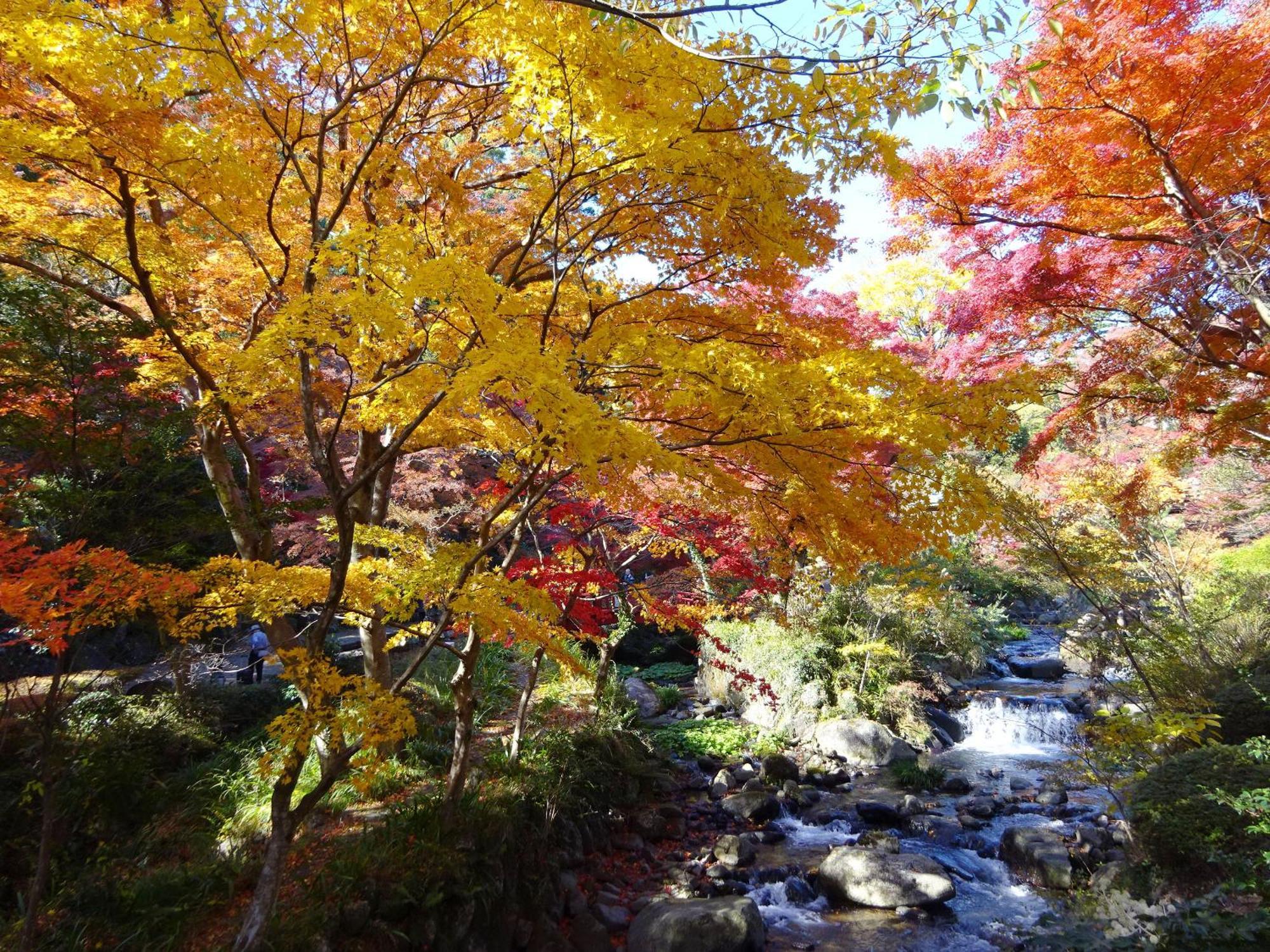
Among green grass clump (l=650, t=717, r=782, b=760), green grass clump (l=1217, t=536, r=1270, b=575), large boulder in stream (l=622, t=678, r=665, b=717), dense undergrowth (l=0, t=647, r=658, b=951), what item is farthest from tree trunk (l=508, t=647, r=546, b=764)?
green grass clump (l=1217, t=536, r=1270, b=575)

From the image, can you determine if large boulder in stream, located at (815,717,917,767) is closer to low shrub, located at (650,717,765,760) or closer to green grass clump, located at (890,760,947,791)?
green grass clump, located at (890,760,947,791)

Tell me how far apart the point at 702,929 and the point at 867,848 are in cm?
268

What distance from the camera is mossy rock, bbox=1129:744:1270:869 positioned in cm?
420

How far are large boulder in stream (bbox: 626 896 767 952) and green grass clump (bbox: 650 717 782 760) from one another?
4517mm

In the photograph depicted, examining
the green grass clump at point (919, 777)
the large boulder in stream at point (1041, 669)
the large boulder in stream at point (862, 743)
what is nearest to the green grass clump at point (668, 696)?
the large boulder in stream at point (862, 743)

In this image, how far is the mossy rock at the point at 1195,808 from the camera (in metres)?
4.20

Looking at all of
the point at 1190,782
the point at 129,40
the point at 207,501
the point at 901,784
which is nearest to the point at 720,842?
the point at 901,784

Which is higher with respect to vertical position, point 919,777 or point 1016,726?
point 1016,726

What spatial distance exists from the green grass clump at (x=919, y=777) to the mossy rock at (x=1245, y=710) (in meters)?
4.19

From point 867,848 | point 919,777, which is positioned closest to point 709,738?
point 919,777

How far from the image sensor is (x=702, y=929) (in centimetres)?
558

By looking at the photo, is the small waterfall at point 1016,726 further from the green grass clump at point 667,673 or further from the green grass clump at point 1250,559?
the green grass clump at point 667,673

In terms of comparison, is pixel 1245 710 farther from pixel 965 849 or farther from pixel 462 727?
pixel 462 727

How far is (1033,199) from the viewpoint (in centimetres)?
692
